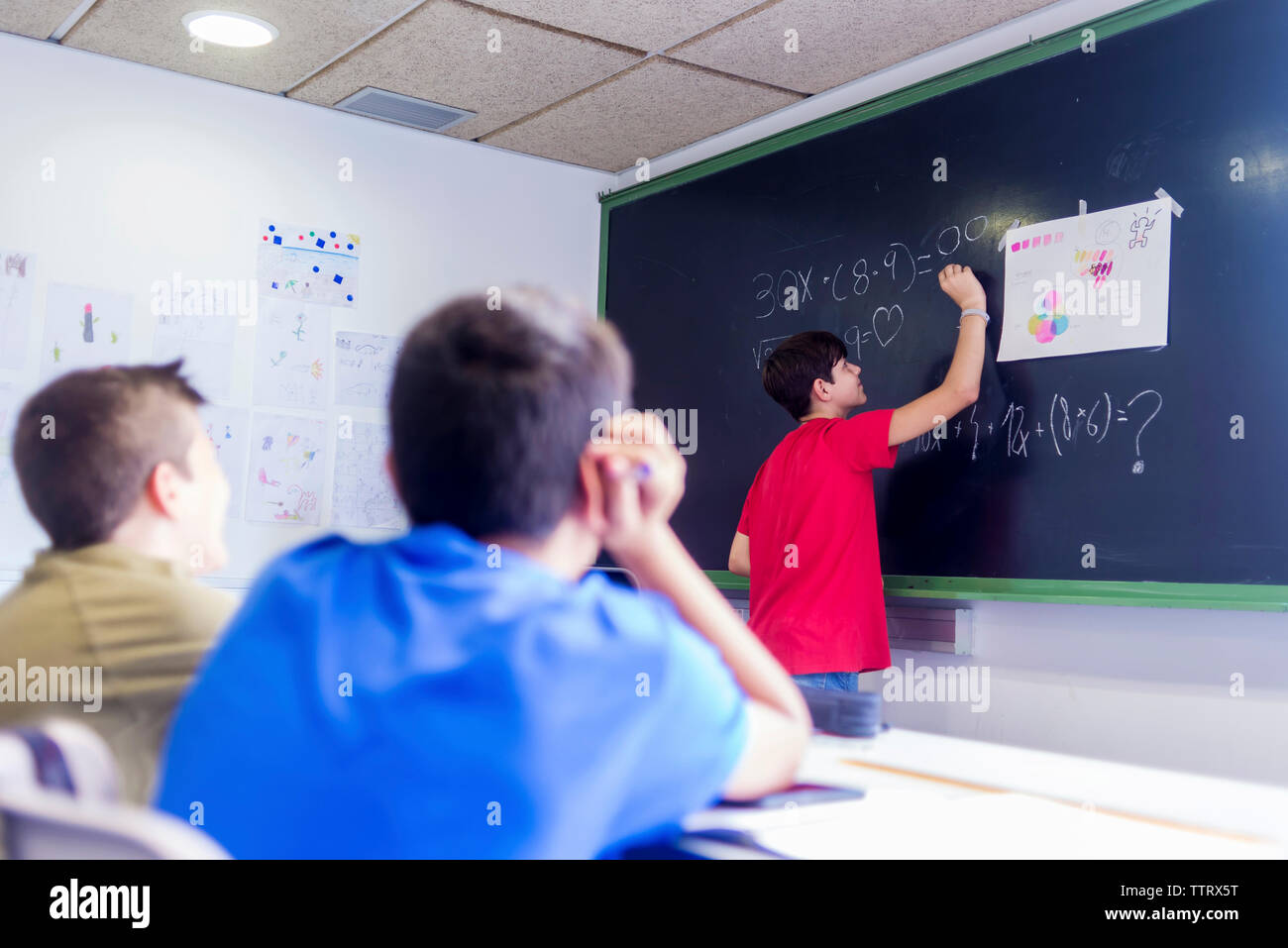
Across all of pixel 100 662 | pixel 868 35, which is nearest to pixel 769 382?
pixel 868 35

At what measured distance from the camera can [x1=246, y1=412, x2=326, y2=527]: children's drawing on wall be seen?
12.6ft

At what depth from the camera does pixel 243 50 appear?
3.51 metres

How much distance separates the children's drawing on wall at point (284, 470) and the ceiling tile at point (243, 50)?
1.08 metres

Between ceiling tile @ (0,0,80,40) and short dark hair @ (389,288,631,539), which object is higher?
ceiling tile @ (0,0,80,40)

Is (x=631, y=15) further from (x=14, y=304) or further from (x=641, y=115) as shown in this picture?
(x=14, y=304)

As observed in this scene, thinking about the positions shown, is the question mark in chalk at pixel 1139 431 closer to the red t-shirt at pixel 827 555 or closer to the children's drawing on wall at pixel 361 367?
the red t-shirt at pixel 827 555

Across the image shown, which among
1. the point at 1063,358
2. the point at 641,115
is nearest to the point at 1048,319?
the point at 1063,358

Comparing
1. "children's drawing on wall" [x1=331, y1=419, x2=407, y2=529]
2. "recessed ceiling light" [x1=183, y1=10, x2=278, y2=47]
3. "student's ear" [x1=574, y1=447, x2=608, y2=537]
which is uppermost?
"recessed ceiling light" [x1=183, y1=10, x2=278, y2=47]

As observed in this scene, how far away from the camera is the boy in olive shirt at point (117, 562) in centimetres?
114

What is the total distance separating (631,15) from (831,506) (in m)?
1.42

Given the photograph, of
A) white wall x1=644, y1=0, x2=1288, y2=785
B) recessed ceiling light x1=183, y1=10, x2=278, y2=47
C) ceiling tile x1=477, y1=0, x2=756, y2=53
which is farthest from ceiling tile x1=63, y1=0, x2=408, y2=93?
white wall x1=644, y1=0, x2=1288, y2=785

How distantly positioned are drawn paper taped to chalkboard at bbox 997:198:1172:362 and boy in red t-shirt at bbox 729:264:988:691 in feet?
0.37

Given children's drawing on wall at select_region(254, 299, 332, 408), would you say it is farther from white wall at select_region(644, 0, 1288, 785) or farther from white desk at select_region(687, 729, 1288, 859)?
white desk at select_region(687, 729, 1288, 859)
